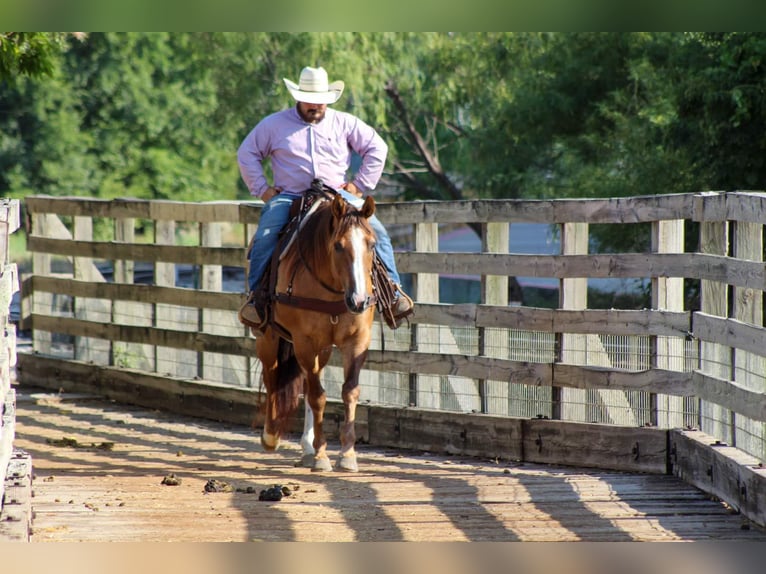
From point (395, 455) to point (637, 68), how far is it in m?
12.5

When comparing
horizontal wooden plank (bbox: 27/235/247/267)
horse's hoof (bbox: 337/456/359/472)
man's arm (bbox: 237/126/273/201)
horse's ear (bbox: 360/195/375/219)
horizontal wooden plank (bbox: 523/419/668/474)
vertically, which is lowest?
horse's hoof (bbox: 337/456/359/472)

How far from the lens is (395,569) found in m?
5.28

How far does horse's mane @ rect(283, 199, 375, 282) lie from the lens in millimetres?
7457

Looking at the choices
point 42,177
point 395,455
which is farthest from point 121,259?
point 42,177

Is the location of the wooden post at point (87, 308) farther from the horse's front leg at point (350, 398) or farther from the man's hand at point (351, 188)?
the horse's front leg at point (350, 398)

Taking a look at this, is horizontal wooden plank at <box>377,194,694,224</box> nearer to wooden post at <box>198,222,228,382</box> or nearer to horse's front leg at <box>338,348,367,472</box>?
horse's front leg at <box>338,348,367,472</box>

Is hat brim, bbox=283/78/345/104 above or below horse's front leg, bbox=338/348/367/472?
above

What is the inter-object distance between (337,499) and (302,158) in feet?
7.50

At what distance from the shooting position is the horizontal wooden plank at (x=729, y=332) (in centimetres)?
639

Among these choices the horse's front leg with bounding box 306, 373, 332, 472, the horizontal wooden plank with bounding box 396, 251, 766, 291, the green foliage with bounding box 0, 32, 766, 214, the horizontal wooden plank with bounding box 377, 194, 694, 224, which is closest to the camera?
the horizontal wooden plank with bounding box 396, 251, 766, 291

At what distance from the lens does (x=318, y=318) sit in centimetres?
791

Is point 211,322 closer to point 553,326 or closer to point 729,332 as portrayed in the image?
point 553,326

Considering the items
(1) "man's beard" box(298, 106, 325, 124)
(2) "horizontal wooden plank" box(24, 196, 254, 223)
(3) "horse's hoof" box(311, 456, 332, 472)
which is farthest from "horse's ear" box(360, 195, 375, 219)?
(2) "horizontal wooden plank" box(24, 196, 254, 223)

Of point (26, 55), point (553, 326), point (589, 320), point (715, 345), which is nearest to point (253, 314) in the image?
A: point (553, 326)
